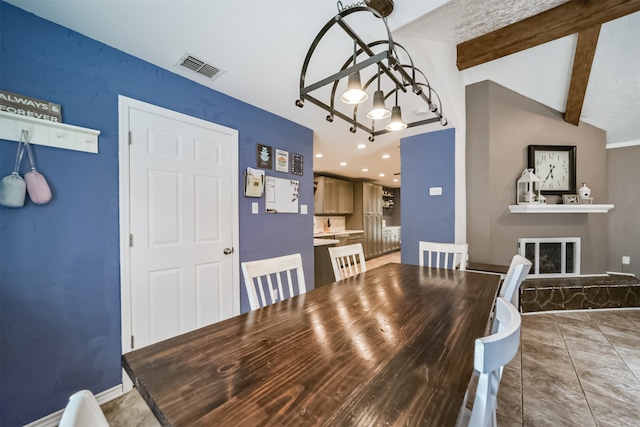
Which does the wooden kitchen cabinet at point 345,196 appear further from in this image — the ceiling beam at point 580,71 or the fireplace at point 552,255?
the ceiling beam at point 580,71

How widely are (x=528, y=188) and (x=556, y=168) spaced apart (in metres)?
0.56

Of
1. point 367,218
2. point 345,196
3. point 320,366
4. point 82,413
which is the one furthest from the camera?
point 367,218

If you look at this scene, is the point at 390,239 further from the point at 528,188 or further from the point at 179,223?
the point at 179,223

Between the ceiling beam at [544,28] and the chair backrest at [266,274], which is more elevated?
the ceiling beam at [544,28]

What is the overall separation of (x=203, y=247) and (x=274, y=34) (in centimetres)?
174

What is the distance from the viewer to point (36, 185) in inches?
53.8

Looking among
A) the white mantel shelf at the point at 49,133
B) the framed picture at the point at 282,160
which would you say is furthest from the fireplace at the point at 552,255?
the white mantel shelf at the point at 49,133

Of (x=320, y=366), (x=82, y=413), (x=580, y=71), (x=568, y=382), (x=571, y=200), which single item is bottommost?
(x=568, y=382)

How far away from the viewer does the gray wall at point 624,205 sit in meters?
3.45

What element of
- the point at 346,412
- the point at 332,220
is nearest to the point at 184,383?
the point at 346,412

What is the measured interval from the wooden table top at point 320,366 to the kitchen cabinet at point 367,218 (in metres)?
5.53

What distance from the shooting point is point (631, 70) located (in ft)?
9.14

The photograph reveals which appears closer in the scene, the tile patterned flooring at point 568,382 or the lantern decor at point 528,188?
the tile patterned flooring at point 568,382

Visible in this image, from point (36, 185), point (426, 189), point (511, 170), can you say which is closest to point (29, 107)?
point (36, 185)
